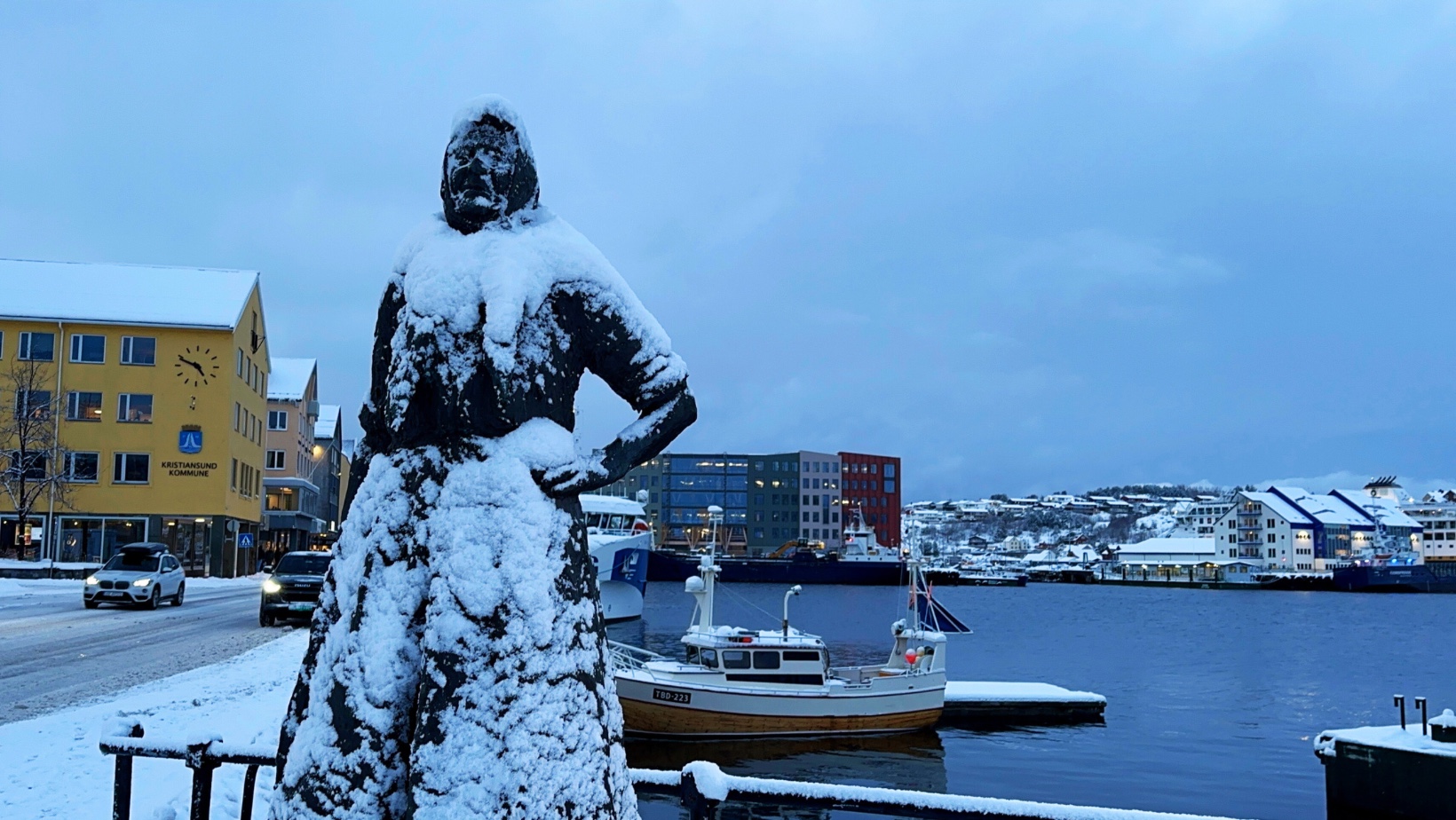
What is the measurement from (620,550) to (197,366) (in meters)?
20.2

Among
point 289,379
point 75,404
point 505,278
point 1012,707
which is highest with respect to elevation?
point 289,379

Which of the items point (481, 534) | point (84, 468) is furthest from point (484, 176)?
point (84, 468)

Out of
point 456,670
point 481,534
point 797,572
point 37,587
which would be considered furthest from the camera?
point 797,572

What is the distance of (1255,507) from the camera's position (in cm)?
15625

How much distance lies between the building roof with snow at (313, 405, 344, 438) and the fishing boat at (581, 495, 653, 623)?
49.7m

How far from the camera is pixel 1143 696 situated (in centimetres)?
3581

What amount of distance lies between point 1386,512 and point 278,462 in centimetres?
16340

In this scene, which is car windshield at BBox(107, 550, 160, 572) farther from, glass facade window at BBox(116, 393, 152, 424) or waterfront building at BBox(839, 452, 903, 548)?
waterfront building at BBox(839, 452, 903, 548)

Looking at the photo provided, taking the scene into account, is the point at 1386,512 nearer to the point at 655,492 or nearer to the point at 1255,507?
the point at 1255,507

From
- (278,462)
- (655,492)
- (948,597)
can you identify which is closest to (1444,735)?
(278,462)

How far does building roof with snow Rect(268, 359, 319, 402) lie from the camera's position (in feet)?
238

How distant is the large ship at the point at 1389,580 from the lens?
417 ft

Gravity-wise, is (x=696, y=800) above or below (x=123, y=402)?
below

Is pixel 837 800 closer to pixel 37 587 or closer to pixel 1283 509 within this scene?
pixel 37 587
